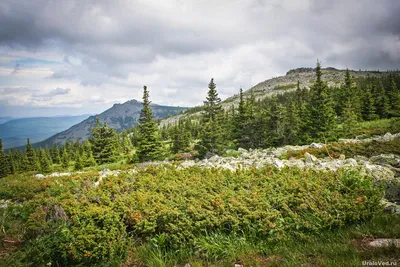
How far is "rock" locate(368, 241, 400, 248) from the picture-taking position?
3933 mm

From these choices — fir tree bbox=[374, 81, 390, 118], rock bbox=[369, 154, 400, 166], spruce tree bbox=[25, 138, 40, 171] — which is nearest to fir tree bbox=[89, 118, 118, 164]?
rock bbox=[369, 154, 400, 166]

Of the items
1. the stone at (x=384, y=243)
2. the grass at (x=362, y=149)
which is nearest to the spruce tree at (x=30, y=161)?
the grass at (x=362, y=149)

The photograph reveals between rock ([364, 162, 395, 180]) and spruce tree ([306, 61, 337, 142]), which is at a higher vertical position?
spruce tree ([306, 61, 337, 142])

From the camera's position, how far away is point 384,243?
4.04 metres

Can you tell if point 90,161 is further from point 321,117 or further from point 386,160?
point 386,160

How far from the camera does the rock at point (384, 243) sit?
3.93 meters


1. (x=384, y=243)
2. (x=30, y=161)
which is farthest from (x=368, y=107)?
(x=30, y=161)

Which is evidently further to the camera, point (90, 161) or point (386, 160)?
point (90, 161)

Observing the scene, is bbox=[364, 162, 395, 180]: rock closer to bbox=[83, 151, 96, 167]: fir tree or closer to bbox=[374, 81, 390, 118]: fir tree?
bbox=[83, 151, 96, 167]: fir tree

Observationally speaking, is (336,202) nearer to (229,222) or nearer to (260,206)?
(260,206)

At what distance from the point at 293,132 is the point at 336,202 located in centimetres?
2905

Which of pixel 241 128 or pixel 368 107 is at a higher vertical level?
pixel 368 107

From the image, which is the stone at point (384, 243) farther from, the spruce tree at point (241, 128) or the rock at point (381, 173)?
the spruce tree at point (241, 128)

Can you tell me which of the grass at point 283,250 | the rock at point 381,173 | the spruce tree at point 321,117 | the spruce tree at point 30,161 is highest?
the spruce tree at point 321,117
